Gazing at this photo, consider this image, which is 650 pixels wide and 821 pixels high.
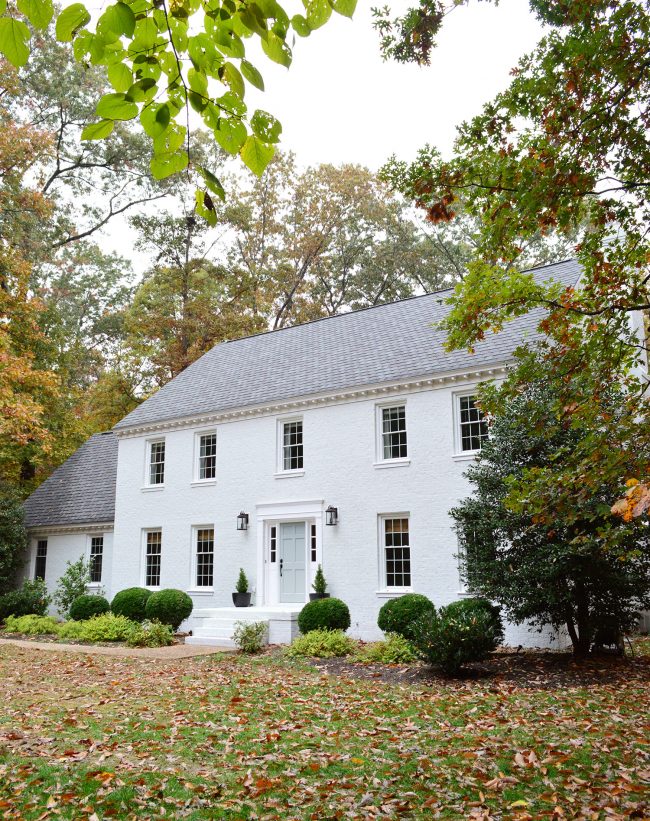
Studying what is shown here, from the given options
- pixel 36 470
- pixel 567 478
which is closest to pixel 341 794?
pixel 567 478

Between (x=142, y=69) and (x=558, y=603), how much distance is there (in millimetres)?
11915

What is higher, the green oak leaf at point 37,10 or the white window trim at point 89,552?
the green oak leaf at point 37,10

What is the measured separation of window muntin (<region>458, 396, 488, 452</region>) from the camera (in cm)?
1734

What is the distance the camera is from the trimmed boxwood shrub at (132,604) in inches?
806

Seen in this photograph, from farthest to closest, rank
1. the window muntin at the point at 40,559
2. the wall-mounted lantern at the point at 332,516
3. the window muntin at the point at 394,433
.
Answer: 1. the window muntin at the point at 40,559
2. the wall-mounted lantern at the point at 332,516
3. the window muntin at the point at 394,433

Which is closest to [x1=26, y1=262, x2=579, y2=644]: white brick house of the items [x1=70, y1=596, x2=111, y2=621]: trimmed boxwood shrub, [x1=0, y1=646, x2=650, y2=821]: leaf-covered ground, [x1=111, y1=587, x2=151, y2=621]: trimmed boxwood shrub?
[x1=111, y1=587, x2=151, y2=621]: trimmed boxwood shrub

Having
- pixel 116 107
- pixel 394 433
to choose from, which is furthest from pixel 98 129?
pixel 394 433

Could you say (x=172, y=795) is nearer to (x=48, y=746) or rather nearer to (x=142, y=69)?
(x=48, y=746)

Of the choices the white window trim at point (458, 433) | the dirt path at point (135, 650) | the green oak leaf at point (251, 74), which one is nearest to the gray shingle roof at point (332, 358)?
the white window trim at point (458, 433)

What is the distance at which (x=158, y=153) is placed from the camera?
11.0ft

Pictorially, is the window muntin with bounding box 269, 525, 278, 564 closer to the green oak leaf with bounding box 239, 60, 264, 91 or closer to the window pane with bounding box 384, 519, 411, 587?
the window pane with bounding box 384, 519, 411, 587

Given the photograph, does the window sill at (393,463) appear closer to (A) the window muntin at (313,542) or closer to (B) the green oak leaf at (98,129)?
(A) the window muntin at (313,542)

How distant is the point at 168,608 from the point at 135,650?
2.99 metres

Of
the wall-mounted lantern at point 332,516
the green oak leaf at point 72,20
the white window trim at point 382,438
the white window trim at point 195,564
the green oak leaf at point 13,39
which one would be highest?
the white window trim at point 382,438
